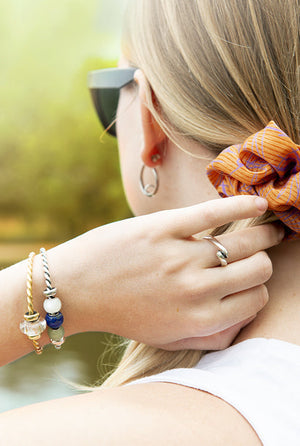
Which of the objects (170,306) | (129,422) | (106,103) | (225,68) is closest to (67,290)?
(170,306)

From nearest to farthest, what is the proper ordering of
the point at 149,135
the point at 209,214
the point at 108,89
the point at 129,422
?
the point at 129,422 < the point at 209,214 < the point at 149,135 < the point at 108,89

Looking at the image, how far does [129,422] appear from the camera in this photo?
0.56m

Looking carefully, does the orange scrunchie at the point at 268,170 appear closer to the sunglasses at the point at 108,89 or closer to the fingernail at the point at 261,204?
the fingernail at the point at 261,204

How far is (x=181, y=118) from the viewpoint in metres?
0.83

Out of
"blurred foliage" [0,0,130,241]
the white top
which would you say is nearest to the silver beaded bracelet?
the white top

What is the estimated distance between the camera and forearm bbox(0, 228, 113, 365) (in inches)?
29.9

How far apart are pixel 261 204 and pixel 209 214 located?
0.08 m

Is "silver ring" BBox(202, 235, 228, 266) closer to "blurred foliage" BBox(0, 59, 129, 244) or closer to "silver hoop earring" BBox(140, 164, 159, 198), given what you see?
"silver hoop earring" BBox(140, 164, 159, 198)

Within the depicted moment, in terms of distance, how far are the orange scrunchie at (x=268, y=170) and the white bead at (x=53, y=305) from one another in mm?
298

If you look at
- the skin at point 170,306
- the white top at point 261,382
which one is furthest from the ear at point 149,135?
the white top at point 261,382

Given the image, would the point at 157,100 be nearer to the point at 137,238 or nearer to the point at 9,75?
the point at 137,238

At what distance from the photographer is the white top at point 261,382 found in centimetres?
61

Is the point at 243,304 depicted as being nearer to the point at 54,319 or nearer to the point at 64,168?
the point at 54,319

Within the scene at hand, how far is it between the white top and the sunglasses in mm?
564
